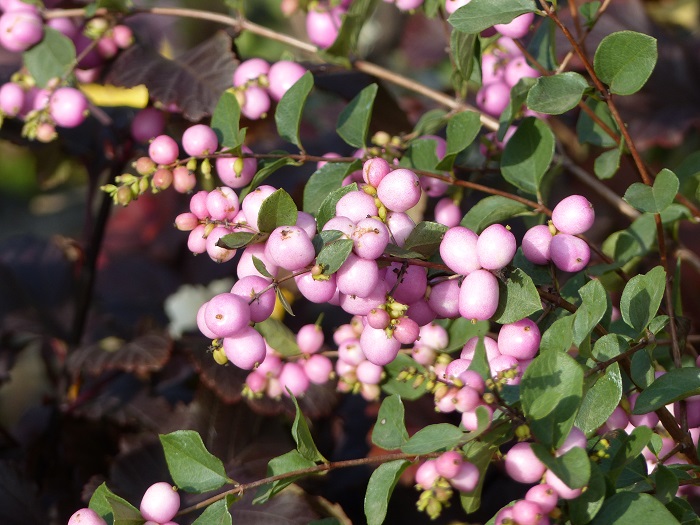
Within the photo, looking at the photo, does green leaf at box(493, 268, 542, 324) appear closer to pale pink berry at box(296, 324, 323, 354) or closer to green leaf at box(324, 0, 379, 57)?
pale pink berry at box(296, 324, 323, 354)

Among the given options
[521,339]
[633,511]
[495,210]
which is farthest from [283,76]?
[633,511]

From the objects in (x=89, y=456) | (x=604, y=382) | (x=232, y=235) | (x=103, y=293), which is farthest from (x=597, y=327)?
(x=103, y=293)

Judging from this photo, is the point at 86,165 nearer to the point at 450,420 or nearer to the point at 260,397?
the point at 260,397

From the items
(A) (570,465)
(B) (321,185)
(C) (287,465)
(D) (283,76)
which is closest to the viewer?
(A) (570,465)

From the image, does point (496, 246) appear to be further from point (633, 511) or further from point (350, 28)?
point (350, 28)

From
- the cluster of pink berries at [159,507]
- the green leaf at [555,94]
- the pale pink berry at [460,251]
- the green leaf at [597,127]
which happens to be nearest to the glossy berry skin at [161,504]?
the cluster of pink berries at [159,507]

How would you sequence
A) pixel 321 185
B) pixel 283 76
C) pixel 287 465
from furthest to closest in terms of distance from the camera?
pixel 283 76
pixel 321 185
pixel 287 465
